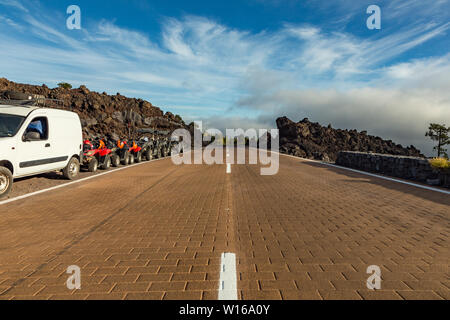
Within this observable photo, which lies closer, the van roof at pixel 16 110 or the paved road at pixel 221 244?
the paved road at pixel 221 244

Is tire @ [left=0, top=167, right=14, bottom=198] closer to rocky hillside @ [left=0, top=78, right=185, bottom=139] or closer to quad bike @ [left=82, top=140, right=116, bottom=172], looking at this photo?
quad bike @ [left=82, top=140, right=116, bottom=172]

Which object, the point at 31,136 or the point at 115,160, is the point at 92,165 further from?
the point at 31,136

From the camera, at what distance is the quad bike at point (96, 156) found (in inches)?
485

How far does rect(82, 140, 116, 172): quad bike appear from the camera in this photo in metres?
12.3

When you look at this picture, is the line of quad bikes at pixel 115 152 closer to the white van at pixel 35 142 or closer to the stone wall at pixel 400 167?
the white van at pixel 35 142

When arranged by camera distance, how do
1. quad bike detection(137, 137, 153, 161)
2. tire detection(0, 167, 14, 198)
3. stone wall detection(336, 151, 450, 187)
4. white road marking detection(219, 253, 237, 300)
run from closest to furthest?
white road marking detection(219, 253, 237, 300)
tire detection(0, 167, 14, 198)
stone wall detection(336, 151, 450, 187)
quad bike detection(137, 137, 153, 161)

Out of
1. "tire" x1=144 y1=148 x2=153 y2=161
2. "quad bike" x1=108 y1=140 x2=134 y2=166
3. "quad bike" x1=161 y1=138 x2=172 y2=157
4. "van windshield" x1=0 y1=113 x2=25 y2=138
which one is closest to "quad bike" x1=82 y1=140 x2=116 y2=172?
"quad bike" x1=108 y1=140 x2=134 y2=166

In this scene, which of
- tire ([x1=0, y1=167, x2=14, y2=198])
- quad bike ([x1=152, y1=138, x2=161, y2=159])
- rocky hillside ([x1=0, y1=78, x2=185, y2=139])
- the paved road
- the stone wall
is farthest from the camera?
rocky hillside ([x1=0, y1=78, x2=185, y2=139])

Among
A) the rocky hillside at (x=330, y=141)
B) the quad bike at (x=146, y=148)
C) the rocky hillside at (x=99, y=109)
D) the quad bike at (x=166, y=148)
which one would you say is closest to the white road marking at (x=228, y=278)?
the quad bike at (x=146, y=148)

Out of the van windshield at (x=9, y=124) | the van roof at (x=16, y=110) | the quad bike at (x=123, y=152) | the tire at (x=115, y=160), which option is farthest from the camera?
the quad bike at (x=123, y=152)

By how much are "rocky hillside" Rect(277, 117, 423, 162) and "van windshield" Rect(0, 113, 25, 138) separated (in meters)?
36.4

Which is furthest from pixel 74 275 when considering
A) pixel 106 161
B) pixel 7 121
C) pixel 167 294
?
pixel 106 161

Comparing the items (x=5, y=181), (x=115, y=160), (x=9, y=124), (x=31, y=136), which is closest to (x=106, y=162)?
(x=115, y=160)

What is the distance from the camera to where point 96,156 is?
13.3 meters
